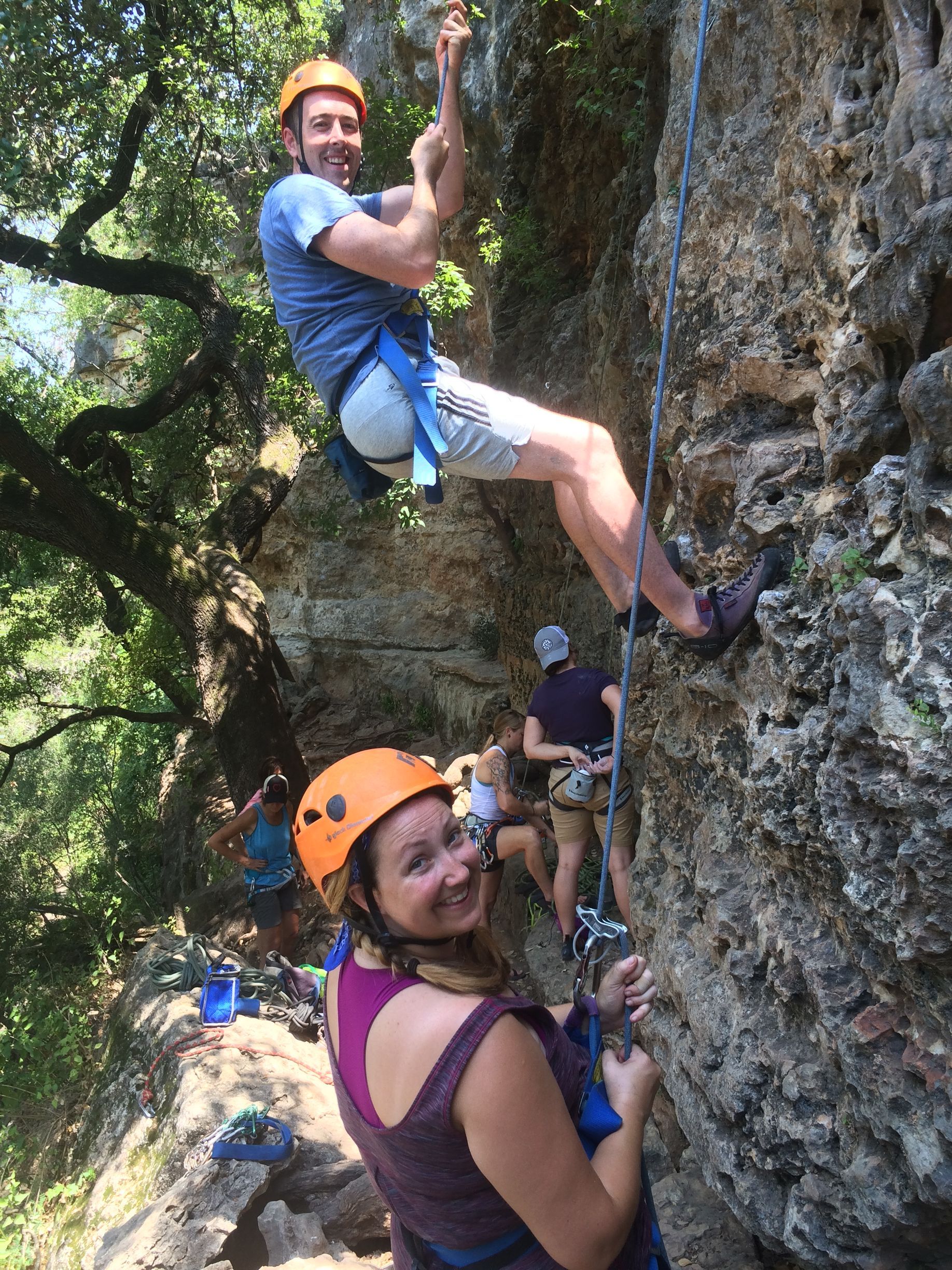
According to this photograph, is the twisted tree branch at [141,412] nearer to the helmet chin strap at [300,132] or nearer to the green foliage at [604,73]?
the green foliage at [604,73]

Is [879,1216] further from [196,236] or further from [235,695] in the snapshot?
[196,236]

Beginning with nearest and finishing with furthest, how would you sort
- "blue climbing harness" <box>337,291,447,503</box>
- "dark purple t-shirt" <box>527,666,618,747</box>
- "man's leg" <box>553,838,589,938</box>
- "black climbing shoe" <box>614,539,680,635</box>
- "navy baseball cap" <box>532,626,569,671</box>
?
1. "blue climbing harness" <box>337,291,447,503</box>
2. "black climbing shoe" <box>614,539,680,635</box>
3. "dark purple t-shirt" <box>527,666,618,747</box>
4. "navy baseball cap" <box>532,626,569,671</box>
5. "man's leg" <box>553,838,589,938</box>

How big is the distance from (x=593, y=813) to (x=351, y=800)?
3.75 meters

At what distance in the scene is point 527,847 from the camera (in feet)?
19.0

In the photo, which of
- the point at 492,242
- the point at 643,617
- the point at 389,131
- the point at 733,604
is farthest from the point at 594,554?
the point at 492,242

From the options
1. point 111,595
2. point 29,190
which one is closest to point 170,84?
point 29,190

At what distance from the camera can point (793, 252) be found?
2742mm

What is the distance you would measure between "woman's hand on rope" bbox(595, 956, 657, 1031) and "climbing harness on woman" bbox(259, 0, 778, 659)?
3.57 feet

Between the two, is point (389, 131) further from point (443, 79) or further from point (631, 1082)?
point (631, 1082)

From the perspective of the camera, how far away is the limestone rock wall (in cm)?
192

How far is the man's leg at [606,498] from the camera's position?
102 inches

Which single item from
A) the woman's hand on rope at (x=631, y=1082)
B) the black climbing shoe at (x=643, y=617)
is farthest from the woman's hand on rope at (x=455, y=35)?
the woman's hand on rope at (x=631, y=1082)

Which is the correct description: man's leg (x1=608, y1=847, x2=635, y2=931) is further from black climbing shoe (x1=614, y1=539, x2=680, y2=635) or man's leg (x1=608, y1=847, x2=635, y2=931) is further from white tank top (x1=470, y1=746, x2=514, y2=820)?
black climbing shoe (x1=614, y1=539, x2=680, y2=635)

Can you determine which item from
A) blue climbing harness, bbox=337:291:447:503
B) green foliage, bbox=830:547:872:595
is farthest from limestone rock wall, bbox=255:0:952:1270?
blue climbing harness, bbox=337:291:447:503
